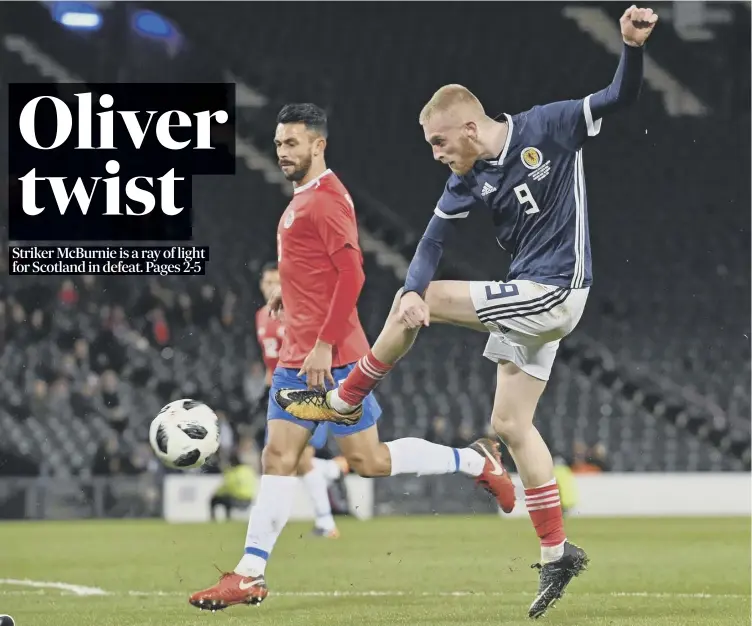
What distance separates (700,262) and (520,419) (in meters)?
9.29

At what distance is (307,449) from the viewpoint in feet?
29.1

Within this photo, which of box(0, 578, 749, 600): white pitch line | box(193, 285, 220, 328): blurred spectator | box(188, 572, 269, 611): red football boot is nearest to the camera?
box(188, 572, 269, 611): red football boot

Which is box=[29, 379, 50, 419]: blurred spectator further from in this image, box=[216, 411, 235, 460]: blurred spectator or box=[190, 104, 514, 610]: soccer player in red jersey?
box=[190, 104, 514, 610]: soccer player in red jersey

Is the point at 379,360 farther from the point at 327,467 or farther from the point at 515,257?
the point at 327,467

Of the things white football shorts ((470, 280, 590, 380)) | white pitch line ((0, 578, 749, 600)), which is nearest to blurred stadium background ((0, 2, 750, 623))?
white pitch line ((0, 578, 749, 600))

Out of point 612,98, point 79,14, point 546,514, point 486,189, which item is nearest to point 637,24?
point 612,98

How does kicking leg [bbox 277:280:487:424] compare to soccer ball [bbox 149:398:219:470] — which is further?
soccer ball [bbox 149:398:219:470]

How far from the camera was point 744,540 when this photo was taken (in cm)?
949

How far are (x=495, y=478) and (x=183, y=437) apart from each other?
1525 mm

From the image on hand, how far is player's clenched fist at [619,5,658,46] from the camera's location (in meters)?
4.68

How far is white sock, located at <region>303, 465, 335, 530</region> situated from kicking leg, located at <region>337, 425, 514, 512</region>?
2658mm

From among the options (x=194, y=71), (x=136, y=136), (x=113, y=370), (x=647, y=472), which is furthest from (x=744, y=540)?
(x=194, y=71)

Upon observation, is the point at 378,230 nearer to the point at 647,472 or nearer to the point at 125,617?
the point at 647,472

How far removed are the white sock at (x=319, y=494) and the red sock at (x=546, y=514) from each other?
348 centimetres
